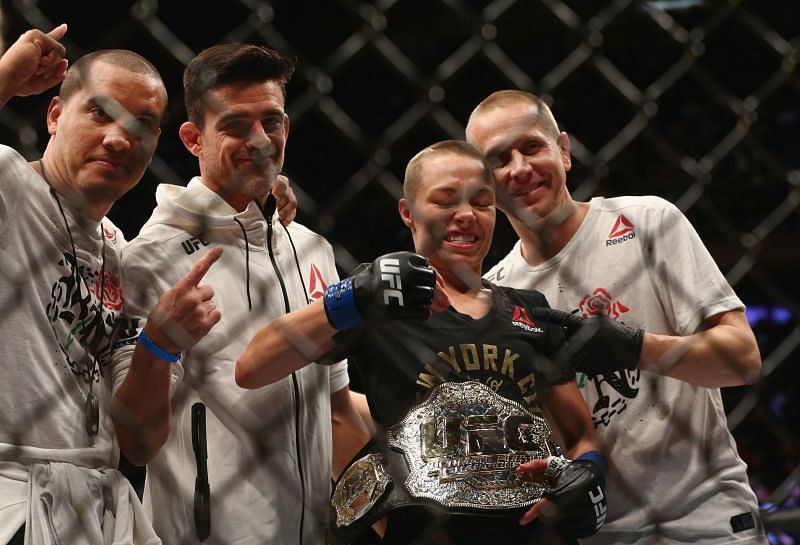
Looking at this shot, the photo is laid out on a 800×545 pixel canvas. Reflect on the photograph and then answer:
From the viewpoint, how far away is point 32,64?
3.90 feet

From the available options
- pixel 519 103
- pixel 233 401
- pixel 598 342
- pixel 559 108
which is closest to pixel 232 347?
pixel 233 401

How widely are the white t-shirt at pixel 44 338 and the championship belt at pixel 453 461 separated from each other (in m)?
0.37

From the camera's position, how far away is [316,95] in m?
1.15

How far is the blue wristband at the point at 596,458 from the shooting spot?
4.64 feet

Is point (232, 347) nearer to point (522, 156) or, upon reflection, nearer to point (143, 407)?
point (143, 407)

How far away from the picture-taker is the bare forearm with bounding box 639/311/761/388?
57.8 inches

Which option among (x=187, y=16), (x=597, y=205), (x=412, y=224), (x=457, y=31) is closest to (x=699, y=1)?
(x=457, y=31)

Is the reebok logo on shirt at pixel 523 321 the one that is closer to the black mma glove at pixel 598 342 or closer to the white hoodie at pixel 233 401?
the black mma glove at pixel 598 342

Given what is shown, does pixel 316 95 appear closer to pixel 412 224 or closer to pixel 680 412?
pixel 412 224

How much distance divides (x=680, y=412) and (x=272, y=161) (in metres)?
0.81

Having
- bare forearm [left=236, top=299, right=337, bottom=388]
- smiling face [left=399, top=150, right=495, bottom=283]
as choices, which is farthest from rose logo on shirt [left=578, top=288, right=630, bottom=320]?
bare forearm [left=236, top=299, right=337, bottom=388]

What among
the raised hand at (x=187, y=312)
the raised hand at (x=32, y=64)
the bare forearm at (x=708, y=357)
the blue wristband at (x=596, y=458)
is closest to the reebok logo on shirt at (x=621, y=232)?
the bare forearm at (x=708, y=357)

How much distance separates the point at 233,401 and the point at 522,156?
64 centimetres

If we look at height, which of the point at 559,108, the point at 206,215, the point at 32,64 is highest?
the point at 559,108
